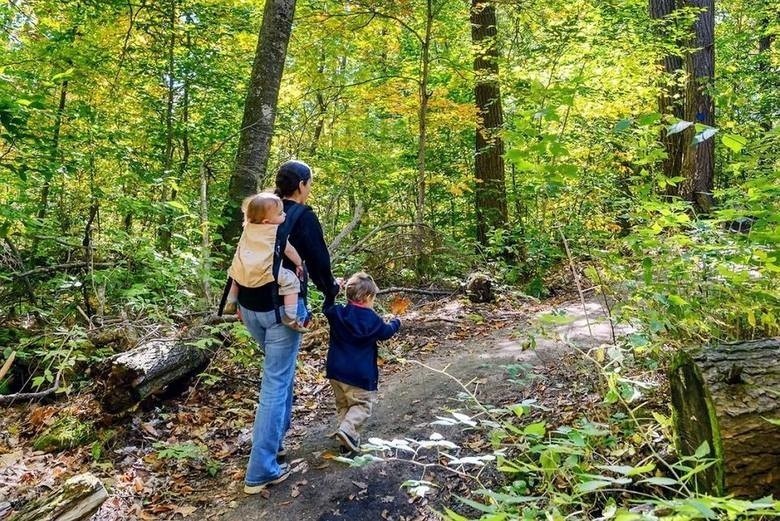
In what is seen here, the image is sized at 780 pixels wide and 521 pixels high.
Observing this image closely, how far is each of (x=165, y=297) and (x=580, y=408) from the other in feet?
14.3

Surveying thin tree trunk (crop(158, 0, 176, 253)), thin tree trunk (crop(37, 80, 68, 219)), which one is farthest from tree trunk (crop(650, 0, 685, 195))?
thin tree trunk (crop(37, 80, 68, 219))

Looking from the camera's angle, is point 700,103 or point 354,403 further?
point 700,103

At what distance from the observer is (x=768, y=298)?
10.1 ft

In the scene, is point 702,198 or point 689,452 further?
point 702,198

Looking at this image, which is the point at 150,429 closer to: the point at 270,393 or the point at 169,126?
the point at 270,393

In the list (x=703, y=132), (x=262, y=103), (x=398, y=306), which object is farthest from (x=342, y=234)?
(x=703, y=132)

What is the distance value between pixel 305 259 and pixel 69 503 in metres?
1.85

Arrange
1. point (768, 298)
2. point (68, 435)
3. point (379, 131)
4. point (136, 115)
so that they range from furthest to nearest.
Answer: point (379, 131)
point (136, 115)
point (68, 435)
point (768, 298)

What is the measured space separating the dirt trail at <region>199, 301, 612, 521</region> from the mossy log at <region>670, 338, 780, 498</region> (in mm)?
682

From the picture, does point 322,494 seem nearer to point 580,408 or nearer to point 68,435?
point 580,408

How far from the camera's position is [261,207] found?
3303 mm

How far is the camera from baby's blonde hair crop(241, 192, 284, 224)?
3307 mm

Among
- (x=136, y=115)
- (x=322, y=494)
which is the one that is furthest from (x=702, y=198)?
(x=136, y=115)

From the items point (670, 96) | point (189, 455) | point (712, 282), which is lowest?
point (189, 455)
